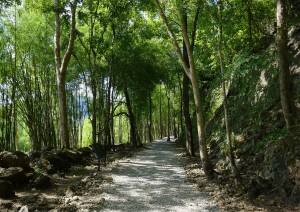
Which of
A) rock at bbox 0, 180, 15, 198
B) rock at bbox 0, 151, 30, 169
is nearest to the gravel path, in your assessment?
rock at bbox 0, 180, 15, 198

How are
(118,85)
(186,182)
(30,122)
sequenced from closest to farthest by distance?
1. (186,182)
2. (30,122)
3. (118,85)

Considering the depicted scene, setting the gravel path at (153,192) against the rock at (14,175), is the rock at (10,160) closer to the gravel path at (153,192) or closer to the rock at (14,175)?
the rock at (14,175)

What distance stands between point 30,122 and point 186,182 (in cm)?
1052

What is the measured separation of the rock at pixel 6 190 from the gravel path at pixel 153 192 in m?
1.88

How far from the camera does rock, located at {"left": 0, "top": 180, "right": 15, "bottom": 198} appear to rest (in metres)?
5.75

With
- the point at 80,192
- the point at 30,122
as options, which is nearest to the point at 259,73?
the point at 80,192

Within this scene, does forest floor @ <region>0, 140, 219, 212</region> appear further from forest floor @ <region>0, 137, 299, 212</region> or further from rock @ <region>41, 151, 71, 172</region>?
rock @ <region>41, 151, 71, 172</region>

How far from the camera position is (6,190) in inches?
230

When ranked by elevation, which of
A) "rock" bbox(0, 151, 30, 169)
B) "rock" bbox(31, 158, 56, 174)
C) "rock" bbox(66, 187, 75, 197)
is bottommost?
"rock" bbox(66, 187, 75, 197)

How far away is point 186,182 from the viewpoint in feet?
24.1

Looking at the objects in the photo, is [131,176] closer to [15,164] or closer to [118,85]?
[15,164]

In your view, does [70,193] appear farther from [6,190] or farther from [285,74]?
[285,74]

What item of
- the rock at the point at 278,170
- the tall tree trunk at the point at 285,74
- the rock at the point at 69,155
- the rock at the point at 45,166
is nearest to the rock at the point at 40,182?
the rock at the point at 45,166

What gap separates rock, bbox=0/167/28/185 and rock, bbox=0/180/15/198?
1.58 ft
